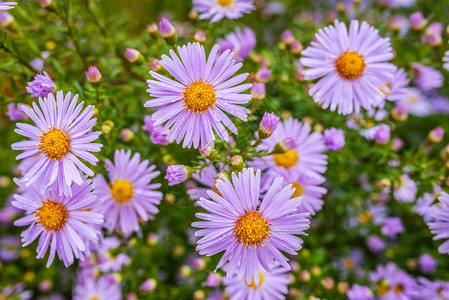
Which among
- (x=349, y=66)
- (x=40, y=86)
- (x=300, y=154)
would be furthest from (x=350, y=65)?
(x=40, y=86)

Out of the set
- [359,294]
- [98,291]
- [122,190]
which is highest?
[359,294]

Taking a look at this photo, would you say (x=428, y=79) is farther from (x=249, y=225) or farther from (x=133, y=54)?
(x=133, y=54)

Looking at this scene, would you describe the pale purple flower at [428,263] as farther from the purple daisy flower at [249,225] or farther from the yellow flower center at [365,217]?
the purple daisy flower at [249,225]

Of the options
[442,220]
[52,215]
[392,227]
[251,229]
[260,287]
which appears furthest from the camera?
[392,227]

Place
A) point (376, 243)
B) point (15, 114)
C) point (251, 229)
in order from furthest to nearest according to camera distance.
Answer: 1. point (376, 243)
2. point (15, 114)
3. point (251, 229)

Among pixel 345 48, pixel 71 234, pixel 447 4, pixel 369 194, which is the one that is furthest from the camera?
pixel 447 4

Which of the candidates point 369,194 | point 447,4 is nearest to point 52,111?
point 369,194

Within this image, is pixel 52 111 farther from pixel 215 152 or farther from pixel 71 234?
pixel 215 152

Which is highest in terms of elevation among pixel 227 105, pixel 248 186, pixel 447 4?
pixel 447 4
